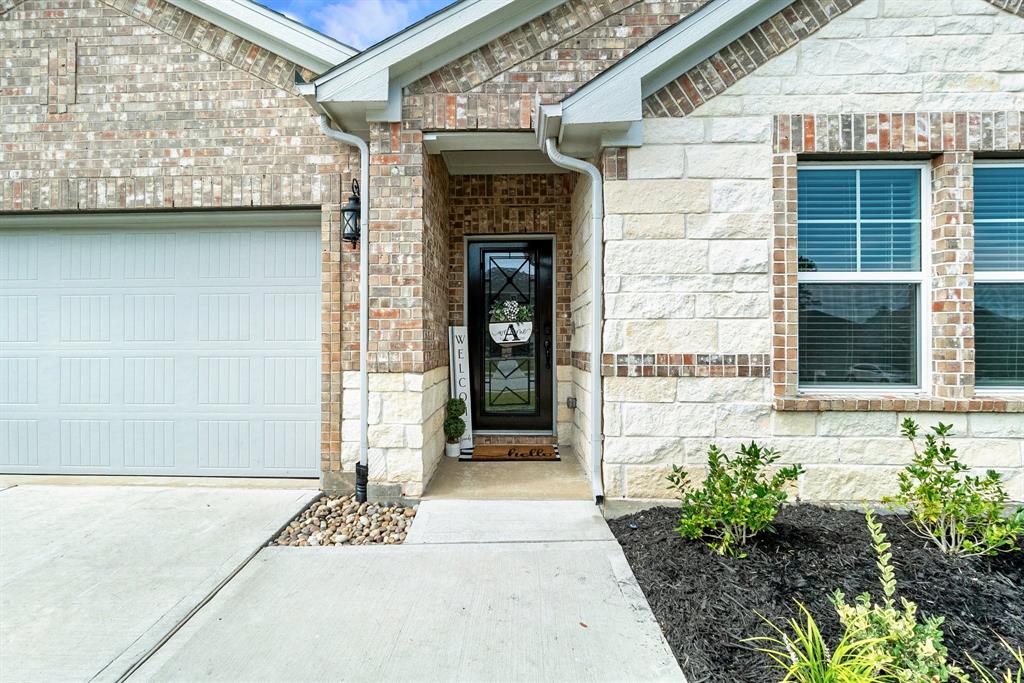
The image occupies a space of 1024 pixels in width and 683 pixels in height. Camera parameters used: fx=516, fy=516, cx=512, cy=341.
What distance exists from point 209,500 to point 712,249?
14.0ft

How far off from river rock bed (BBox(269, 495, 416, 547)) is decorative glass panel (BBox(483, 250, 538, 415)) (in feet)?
7.02

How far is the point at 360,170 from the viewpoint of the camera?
4191 millimetres

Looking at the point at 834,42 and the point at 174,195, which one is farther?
the point at 174,195

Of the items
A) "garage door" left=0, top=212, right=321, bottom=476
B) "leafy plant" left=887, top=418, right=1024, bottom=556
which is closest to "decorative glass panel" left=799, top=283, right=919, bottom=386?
"leafy plant" left=887, top=418, right=1024, bottom=556

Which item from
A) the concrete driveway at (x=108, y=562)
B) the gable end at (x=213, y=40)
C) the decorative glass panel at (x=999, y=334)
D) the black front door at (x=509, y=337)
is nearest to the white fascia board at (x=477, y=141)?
the gable end at (x=213, y=40)

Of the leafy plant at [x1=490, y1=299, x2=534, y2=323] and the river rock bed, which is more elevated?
the leafy plant at [x1=490, y1=299, x2=534, y2=323]

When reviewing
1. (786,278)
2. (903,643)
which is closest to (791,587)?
(903,643)

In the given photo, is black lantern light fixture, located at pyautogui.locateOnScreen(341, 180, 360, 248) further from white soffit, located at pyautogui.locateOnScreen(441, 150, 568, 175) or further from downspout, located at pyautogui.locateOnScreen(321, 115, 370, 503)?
white soffit, located at pyautogui.locateOnScreen(441, 150, 568, 175)

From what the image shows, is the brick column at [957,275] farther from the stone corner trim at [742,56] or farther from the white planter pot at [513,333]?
the white planter pot at [513,333]

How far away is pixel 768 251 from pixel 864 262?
2.51ft

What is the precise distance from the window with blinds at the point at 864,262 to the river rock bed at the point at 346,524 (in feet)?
10.6

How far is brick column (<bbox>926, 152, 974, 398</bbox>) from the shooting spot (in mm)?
3619

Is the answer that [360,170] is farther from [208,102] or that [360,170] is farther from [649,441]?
[649,441]

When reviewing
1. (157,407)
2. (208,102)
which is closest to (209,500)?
(157,407)
